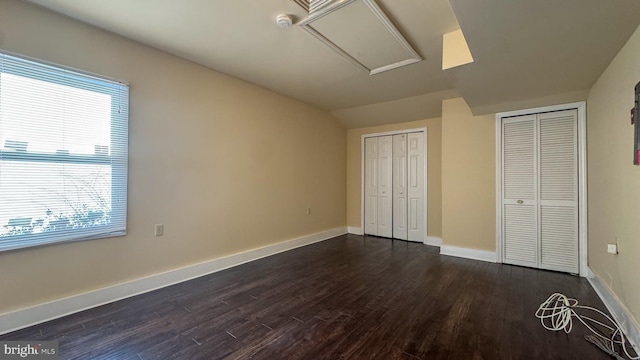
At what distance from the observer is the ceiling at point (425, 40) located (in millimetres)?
1761

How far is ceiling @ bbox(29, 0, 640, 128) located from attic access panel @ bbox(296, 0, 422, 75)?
0.04 metres

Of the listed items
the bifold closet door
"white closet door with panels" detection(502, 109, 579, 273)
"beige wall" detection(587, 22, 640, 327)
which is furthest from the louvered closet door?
the bifold closet door

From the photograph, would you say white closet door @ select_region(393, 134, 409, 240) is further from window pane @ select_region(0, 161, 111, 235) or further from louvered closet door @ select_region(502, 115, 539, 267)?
window pane @ select_region(0, 161, 111, 235)

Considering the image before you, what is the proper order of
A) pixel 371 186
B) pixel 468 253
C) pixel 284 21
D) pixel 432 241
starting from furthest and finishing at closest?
pixel 371 186 < pixel 432 241 < pixel 468 253 < pixel 284 21

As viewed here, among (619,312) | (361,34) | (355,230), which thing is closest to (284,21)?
(361,34)

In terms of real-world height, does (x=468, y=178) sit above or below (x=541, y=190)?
above

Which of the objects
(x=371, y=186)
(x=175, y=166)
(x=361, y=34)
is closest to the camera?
(x=361, y=34)

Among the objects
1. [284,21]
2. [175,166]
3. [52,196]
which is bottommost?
[52,196]

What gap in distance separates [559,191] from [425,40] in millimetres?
2745

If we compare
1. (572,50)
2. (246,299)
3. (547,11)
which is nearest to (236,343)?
(246,299)

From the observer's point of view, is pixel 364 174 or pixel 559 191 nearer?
pixel 559 191

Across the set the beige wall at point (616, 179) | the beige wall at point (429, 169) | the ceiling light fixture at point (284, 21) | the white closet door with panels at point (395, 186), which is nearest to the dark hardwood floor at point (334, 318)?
the beige wall at point (616, 179)

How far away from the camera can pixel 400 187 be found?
17.6 ft

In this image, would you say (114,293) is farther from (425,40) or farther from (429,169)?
(429,169)
